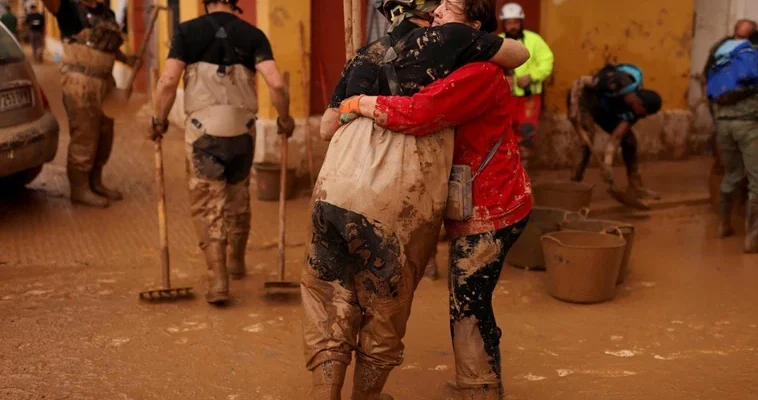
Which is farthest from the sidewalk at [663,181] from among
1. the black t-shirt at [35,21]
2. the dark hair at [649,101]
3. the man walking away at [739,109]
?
the black t-shirt at [35,21]

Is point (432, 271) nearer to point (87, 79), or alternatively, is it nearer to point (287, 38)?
point (287, 38)

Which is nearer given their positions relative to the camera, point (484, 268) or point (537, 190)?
point (484, 268)

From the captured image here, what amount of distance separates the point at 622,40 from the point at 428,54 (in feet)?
26.2

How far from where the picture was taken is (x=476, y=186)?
3982 mm

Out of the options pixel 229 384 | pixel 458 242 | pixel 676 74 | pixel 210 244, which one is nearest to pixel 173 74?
pixel 210 244

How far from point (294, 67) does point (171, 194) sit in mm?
1746

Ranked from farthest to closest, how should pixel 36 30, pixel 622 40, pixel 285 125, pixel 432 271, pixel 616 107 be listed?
1. pixel 36 30
2. pixel 622 40
3. pixel 616 107
4. pixel 432 271
5. pixel 285 125

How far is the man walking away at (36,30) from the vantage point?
22875mm

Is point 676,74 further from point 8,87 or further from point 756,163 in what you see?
point 8,87

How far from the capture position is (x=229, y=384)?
4.80 m

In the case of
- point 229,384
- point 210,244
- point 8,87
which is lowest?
point 229,384

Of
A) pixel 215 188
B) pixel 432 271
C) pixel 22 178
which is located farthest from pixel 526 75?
pixel 22 178

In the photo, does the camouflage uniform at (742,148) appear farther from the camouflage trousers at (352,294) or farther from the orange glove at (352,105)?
the orange glove at (352,105)

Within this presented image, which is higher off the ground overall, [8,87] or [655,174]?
[8,87]
